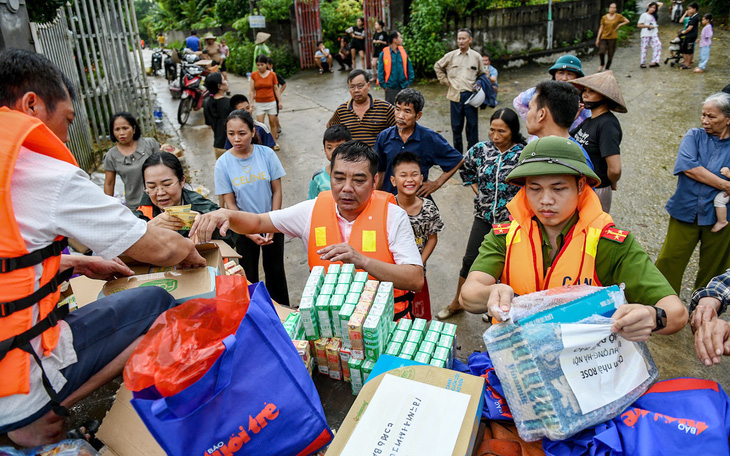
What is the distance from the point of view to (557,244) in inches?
78.0

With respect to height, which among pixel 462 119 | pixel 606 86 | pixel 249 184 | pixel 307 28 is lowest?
pixel 462 119

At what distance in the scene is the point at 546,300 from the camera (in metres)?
1.54

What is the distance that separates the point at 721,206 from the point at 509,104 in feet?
22.6

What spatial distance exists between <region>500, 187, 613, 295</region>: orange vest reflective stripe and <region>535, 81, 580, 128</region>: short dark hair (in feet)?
4.44

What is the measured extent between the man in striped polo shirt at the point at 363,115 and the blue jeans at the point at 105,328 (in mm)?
3286

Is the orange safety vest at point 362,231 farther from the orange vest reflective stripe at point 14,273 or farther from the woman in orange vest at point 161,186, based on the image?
the orange vest reflective stripe at point 14,273

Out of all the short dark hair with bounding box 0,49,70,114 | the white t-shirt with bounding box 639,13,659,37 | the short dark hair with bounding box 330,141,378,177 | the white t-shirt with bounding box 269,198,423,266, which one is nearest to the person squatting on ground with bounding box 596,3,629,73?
the white t-shirt with bounding box 639,13,659,37

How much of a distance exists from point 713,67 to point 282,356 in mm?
13929

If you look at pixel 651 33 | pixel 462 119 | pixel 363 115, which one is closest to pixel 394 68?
pixel 462 119

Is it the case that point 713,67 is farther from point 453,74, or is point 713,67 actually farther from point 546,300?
point 546,300

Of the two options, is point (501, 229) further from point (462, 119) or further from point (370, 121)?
point (462, 119)

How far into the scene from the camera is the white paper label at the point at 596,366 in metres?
1.44

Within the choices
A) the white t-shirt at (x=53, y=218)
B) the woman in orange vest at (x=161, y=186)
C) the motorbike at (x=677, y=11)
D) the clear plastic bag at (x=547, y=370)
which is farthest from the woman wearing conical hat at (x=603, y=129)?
the motorbike at (x=677, y=11)

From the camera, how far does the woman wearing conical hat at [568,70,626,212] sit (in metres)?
3.46
